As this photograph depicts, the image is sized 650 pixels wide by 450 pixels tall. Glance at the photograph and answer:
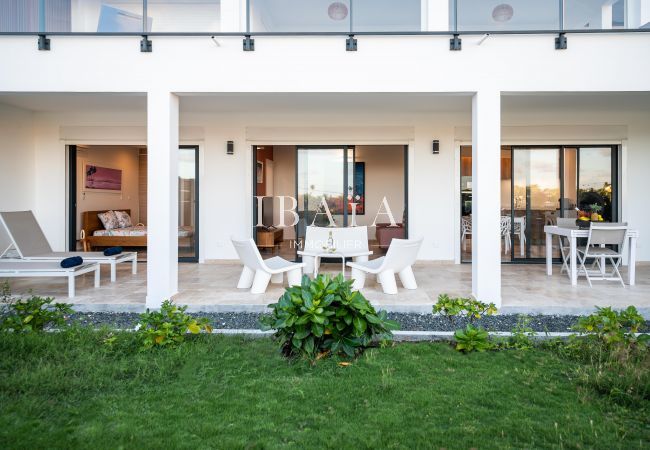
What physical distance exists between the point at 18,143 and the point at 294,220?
17.2ft

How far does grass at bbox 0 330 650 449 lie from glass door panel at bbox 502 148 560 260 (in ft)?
17.8

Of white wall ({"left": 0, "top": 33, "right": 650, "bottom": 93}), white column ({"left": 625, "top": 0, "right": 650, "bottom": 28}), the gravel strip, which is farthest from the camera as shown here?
white column ({"left": 625, "top": 0, "right": 650, "bottom": 28})

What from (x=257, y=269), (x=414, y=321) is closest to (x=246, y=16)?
(x=257, y=269)

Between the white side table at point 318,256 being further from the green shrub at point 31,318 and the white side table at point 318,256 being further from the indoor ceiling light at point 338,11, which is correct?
the indoor ceiling light at point 338,11

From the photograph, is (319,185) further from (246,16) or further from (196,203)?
(246,16)

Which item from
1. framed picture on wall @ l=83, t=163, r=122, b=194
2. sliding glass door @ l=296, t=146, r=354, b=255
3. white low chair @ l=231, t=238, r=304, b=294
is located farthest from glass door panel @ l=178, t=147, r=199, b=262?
framed picture on wall @ l=83, t=163, r=122, b=194

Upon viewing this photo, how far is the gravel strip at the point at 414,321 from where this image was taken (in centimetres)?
459

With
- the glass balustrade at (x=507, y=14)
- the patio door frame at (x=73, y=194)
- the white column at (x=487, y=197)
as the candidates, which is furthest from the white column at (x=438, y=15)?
the patio door frame at (x=73, y=194)

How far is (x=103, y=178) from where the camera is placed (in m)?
11.6

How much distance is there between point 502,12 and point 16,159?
902 centimetres

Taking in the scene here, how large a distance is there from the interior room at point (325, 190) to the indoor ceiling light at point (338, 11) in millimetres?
2336

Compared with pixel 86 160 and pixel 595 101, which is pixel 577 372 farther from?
pixel 86 160

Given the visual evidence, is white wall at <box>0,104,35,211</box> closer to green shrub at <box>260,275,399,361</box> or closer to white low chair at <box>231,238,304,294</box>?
white low chair at <box>231,238,304,294</box>

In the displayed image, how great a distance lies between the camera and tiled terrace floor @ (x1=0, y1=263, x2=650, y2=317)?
17.1 ft
